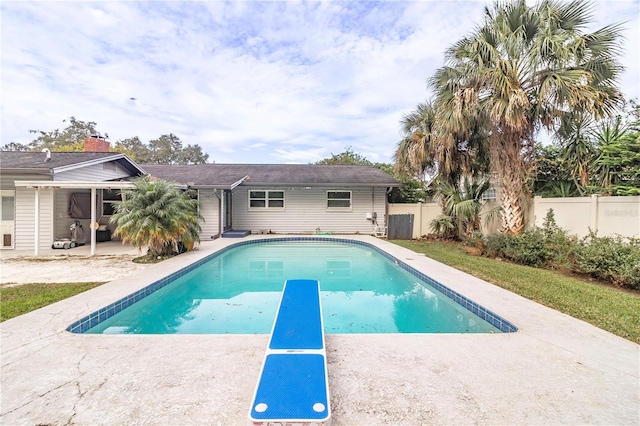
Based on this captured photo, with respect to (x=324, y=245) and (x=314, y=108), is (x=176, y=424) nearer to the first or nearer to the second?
(x=324, y=245)

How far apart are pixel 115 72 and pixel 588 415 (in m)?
18.1

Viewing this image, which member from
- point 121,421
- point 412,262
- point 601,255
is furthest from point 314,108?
point 121,421

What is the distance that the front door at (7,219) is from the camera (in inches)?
371

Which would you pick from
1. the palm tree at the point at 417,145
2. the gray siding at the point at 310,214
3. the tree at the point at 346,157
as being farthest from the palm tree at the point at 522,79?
the tree at the point at 346,157

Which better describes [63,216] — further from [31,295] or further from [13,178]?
[31,295]

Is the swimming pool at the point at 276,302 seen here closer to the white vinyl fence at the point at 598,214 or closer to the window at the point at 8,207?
the white vinyl fence at the point at 598,214

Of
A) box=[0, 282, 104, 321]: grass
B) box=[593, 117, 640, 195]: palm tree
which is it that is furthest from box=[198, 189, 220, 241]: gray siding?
box=[593, 117, 640, 195]: palm tree

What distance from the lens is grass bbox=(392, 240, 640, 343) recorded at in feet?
12.8

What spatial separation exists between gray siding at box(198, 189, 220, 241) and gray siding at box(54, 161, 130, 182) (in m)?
3.49

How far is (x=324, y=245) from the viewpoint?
12.3 metres

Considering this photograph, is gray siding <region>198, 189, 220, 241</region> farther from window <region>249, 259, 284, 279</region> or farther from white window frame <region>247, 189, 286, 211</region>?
window <region>249, 259, 284, 279</region>

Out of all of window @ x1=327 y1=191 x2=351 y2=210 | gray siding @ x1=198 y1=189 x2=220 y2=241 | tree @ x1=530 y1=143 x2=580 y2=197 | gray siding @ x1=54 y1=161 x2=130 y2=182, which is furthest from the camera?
window @ x1=327 y1=191 x2=351 y2=210

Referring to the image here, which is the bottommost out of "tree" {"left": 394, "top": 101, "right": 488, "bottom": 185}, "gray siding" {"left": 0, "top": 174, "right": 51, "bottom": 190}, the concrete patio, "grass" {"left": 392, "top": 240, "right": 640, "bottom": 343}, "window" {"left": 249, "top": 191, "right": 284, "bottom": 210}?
the concrete patio

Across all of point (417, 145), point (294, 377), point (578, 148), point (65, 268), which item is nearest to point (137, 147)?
point (65, 268)
